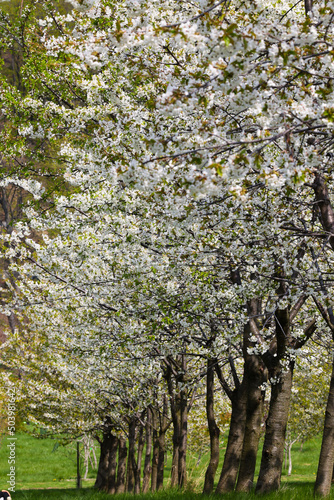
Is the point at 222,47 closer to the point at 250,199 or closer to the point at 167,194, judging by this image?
the point at 167,194

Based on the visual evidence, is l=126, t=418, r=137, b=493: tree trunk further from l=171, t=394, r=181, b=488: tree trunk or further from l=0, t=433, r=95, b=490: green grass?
l=0, t=433, r=95, b=490: green grass

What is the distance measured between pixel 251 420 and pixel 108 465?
13547 millimetres

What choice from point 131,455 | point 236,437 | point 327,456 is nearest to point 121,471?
point 131,455

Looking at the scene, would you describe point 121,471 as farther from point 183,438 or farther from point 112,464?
point 183,438

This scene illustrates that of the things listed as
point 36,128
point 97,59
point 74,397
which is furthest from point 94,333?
point 74,397

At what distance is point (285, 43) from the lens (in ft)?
11.4

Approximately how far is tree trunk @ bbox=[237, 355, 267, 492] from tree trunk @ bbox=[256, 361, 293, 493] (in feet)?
2.57

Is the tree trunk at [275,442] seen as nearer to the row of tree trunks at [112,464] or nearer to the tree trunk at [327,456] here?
the tree trunk at [327,456]

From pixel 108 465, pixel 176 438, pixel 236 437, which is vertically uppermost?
pixel 236 437

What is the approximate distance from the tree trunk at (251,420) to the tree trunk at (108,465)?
12.6m

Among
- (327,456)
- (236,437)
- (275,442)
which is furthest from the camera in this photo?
(236,437)

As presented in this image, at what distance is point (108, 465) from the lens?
20.9m

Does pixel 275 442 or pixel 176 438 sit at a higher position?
pixel 275 442

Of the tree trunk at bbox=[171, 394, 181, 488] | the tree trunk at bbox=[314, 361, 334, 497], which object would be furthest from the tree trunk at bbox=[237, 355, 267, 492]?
the tree trunk at bbox=[171, 394, 181, 488]
